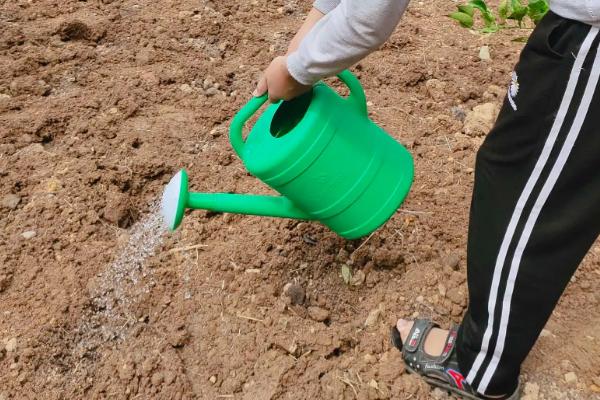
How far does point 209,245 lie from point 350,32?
923 millimetres

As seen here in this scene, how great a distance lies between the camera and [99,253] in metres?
1.74

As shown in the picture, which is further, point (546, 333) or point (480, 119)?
point (480, 119)

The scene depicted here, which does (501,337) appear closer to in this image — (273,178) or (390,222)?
(273,178)

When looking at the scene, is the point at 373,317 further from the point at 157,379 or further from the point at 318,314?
the point at 157,379

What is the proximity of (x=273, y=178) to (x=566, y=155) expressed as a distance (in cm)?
53

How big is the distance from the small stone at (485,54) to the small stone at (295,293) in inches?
48.6

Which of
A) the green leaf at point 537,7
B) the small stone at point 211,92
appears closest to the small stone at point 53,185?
the small stone at point 211,92

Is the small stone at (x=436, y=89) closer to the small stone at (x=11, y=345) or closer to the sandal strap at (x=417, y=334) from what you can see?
the sandal strap at (x=417, y=334)

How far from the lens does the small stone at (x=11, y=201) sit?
73.1 inches

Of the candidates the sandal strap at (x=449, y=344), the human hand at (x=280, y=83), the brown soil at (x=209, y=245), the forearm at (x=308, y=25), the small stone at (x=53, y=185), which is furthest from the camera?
the small stone at (x=53, y=185)

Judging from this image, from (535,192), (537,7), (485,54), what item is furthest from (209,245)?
(485,54)

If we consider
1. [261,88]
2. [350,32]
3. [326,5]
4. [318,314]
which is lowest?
[318,314]

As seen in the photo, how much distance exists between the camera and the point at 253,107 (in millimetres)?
1223

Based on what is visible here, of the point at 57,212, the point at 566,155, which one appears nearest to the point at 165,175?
the point at 57,212
